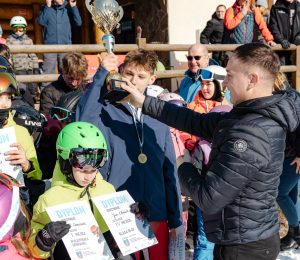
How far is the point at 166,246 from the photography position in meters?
3.00

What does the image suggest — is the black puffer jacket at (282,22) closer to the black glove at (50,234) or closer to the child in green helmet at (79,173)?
the child in green helmet at (79,173)

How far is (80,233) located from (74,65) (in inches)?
118

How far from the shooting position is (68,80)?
4.86m

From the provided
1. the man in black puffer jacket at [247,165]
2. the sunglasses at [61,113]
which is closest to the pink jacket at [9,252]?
the man in black puffer jacket at [247,165]

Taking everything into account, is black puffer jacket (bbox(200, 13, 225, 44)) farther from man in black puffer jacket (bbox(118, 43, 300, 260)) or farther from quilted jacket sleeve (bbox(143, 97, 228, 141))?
man in black puffer jacket (bbox(118, 43, 300, 260))

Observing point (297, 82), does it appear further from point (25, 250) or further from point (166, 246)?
point (25, 250)

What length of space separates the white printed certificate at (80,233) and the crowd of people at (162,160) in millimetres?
70

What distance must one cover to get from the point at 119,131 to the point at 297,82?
8308 mm

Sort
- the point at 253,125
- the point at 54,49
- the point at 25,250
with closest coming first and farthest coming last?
the point at 253,125 → the point at 25,250 → the point at 54,49

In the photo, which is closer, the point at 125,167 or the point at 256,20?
the point at 125,167

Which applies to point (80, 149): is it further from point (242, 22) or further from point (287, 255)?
point (242, 22)

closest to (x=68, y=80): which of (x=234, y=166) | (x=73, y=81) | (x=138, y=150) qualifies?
(x=73, y=81)

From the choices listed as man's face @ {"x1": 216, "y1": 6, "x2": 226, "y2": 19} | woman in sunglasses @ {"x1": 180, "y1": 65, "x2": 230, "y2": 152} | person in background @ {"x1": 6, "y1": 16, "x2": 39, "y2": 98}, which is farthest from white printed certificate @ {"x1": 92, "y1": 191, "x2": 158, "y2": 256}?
man's face @ {"x1": 216, "y1": 6, "x2": 226, "y2": 19}

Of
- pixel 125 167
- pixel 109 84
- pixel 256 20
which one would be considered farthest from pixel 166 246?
pixel 256 20
